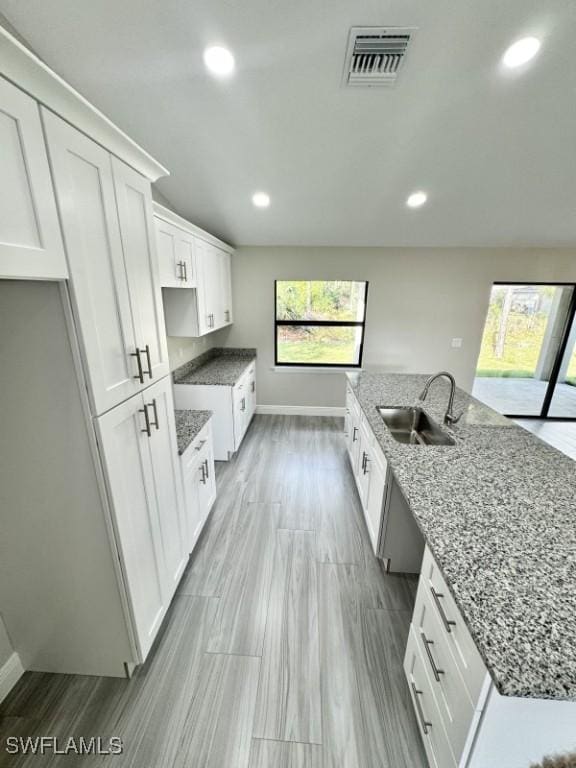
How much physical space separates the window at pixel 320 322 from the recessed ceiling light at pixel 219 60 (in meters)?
2.43

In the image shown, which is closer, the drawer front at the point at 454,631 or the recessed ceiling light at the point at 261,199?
the drawer front at the point at 454,631

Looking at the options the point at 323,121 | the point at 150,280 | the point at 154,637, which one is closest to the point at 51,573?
the point at 154,637

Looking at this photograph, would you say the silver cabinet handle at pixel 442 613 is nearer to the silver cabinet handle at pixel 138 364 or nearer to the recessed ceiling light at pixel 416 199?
the silver cabinet handle at pixel 138 364

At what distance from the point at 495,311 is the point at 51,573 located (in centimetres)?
514

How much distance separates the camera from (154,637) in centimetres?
147

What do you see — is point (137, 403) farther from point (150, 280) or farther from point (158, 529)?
point (158, 529)

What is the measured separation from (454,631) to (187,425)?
172 cm

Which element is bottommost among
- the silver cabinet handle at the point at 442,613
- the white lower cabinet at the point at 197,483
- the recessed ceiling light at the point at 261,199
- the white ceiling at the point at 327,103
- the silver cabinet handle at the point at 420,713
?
the silver cabinet handle at the point at 420,713

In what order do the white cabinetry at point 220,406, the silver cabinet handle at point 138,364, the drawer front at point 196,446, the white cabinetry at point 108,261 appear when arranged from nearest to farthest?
the white cabinetry at point 108,261 < the silver cabinet handle at point 138,364 < the drawer front at point 196,446 < the white cabinetry at point 220,406

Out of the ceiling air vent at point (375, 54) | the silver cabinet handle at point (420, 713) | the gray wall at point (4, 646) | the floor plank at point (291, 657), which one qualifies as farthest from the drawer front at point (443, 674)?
the ceiling air vent at point (375, 54)

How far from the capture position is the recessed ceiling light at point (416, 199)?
271 cm

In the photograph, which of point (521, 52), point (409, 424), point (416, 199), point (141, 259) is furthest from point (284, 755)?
point (416, 199)

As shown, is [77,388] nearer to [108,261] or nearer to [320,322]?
[108,261]

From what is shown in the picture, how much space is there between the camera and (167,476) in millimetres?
1559
